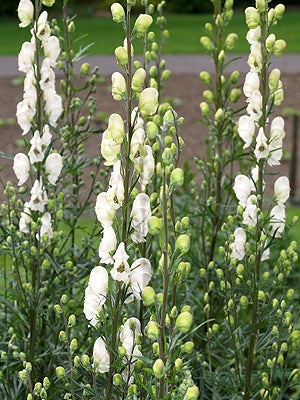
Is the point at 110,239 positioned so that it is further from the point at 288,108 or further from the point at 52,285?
the point at 288,108

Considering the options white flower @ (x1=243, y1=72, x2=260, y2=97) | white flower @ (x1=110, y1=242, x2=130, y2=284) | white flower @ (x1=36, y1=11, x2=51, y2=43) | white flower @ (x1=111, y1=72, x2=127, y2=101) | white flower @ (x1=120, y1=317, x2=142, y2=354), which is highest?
white flower @ (x1=36, y1=11, x2=51, y2=43)

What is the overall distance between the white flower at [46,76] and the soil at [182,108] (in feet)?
15.9

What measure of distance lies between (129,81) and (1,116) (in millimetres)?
8580

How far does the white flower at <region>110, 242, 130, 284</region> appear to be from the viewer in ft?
5.34

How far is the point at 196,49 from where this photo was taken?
1420 cm

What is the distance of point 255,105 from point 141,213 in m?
0.84

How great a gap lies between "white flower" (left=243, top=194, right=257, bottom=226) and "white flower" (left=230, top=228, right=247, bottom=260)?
42mm

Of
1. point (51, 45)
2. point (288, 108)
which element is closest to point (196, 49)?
point (288, 108)

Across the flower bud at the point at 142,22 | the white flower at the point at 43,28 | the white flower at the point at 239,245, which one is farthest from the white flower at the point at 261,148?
the white flower at the point at 43,28

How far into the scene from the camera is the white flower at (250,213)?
2.35 meters

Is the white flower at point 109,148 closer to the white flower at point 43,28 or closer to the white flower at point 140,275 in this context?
the white flower at point 140,275

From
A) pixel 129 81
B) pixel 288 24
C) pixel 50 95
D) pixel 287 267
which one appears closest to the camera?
pixel 129 81

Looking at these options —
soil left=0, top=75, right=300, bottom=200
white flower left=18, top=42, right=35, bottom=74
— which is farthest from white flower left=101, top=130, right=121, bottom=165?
soil left=0, top=75, right=300, bottom=200

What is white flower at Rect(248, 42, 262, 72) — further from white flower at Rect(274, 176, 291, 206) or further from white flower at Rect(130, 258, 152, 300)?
white flower at Rect(130, 258, 152, 300)
